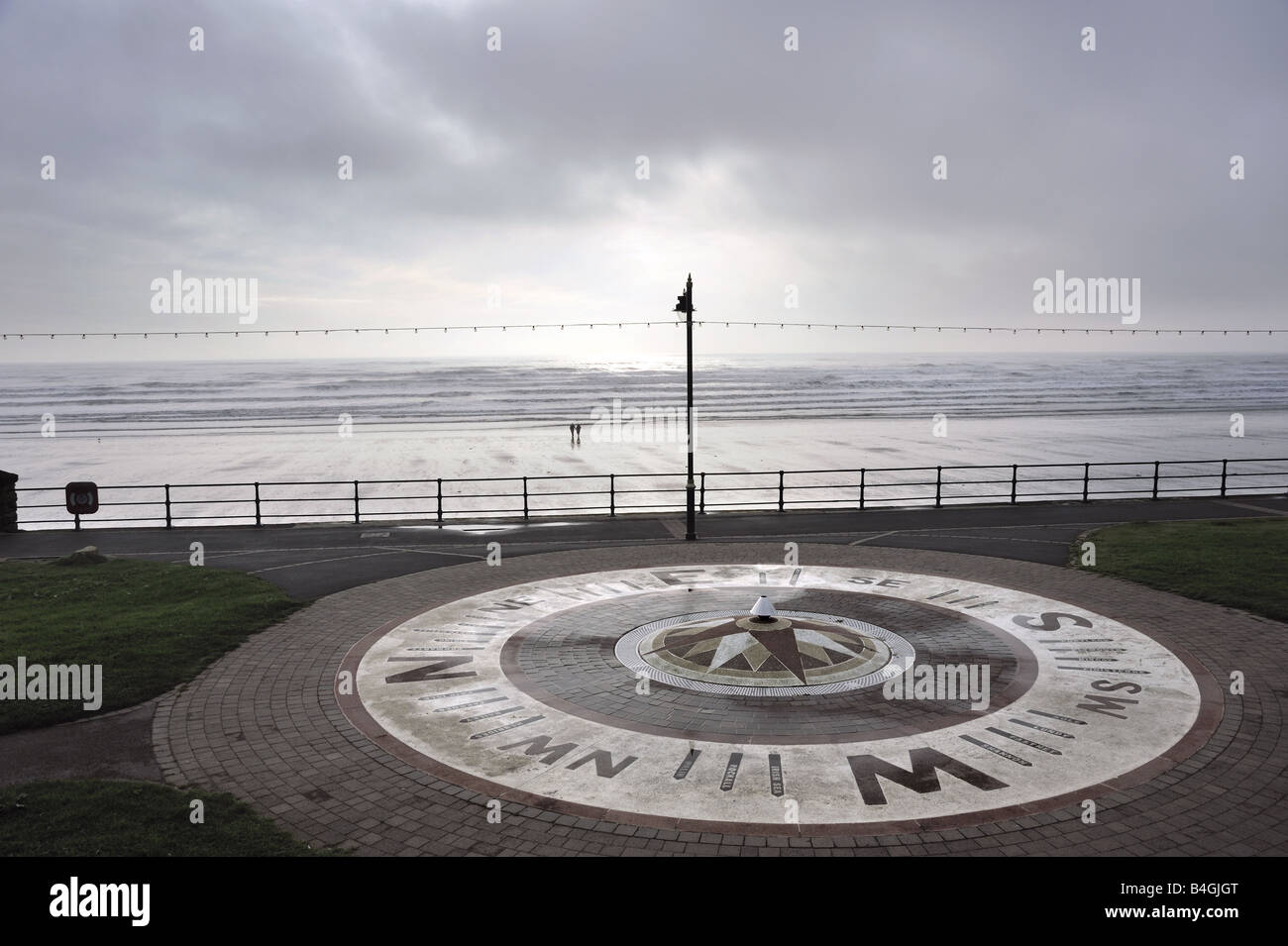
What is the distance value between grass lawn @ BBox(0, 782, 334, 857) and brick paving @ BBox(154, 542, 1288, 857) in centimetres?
28

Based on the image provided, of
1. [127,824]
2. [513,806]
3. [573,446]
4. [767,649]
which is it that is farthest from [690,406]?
[573,446]

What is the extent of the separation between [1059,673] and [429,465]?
34.3 m

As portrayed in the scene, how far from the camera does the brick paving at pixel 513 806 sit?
679cm

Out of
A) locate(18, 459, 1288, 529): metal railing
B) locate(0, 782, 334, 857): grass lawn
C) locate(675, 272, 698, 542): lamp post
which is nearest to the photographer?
locate(0, 782, 334, 857): grass lawn

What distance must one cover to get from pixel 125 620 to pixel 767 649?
965 cm

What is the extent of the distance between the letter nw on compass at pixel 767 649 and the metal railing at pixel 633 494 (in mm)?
13146

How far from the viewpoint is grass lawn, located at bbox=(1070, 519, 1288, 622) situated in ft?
46.7

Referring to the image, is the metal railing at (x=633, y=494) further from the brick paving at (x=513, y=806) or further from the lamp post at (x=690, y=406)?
the brick paving at (x=513, y=806)

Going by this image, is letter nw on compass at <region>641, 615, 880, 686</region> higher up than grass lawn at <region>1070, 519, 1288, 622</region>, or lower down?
lower down

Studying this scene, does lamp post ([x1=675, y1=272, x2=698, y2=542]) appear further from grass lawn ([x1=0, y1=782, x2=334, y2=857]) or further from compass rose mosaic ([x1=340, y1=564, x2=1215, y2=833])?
grass lawn ([x1=0, y1=782, x2=334, y2=857])

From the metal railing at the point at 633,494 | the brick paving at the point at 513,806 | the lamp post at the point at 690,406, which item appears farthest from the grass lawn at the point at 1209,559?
the lamp post at the point at 690,406

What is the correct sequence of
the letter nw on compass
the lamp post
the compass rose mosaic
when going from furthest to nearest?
1. the lamp post
2. the letter nw on compass
3. the compass rose mosaic

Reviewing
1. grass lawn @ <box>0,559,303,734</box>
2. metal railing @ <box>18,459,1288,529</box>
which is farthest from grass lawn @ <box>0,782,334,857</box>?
metal railing @ <box>18,459,1288,529</box>
